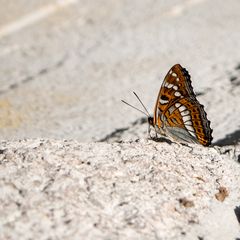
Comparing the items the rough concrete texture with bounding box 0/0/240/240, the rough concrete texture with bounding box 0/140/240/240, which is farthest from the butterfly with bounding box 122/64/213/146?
the rough concrete texture with bounding box 0/140/240/240

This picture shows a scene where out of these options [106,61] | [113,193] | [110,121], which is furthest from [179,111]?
[106,61]

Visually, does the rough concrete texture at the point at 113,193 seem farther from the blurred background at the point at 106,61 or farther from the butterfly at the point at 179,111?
the blurred background at the point at 106,61

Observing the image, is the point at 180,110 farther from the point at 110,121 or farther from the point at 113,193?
the point at 113,193

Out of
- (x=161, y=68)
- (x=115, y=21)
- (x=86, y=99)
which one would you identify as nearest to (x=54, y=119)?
(x=86, y=99)

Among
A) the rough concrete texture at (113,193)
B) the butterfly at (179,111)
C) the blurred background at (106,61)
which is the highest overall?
the blurred background at (106,61)

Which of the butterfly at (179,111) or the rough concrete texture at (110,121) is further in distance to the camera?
the butterfly at (179,111)

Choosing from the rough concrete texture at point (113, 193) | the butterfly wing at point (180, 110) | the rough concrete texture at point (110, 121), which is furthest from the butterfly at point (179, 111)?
the rough concrete texture at point (113, 193)

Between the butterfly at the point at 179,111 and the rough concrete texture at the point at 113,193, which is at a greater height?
the butterfly at the point at 179,111
